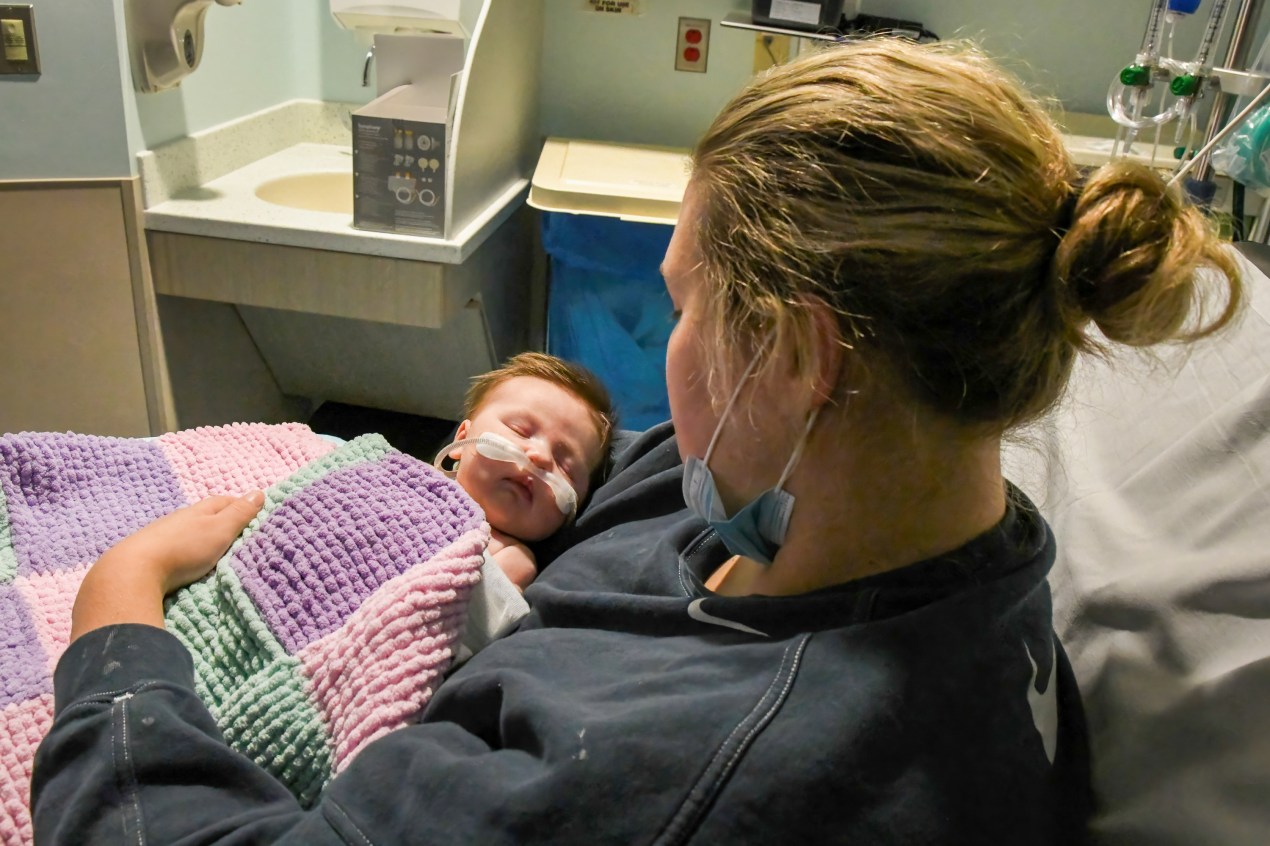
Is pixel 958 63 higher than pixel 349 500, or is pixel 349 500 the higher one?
pixel 958 63

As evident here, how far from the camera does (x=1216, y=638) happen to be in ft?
2.23

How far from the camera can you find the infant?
1.28 metres

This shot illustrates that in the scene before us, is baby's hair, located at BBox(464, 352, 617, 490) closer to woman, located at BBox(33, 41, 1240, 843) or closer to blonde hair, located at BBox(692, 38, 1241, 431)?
woman, located at BBox(33, 41, 1240, 843)

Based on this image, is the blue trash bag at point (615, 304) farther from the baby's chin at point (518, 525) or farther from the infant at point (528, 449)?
the baby's chin at point (518, 525)

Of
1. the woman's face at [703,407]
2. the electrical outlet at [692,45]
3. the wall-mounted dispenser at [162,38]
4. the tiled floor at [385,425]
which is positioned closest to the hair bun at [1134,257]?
the woman's face at [703,407]

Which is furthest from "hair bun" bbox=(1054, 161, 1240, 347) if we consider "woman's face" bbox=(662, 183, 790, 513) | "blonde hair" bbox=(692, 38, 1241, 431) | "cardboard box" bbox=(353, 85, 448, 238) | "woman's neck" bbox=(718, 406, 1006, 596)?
"cardboard box" bbox=(353, 85, 448, 238)

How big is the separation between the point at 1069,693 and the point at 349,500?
2.50ft

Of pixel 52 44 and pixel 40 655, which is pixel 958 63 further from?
pixel 52 44

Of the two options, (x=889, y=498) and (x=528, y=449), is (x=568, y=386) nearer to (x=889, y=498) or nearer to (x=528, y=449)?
(x=528, y=449)

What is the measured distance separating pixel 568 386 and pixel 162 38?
1136 mm

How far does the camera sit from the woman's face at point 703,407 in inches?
30.3

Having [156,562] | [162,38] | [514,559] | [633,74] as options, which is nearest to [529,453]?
[514,559]

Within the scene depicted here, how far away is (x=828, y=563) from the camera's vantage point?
765 millimetres

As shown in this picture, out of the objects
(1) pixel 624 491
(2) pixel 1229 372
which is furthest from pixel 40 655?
(2) pixel 1229 372
